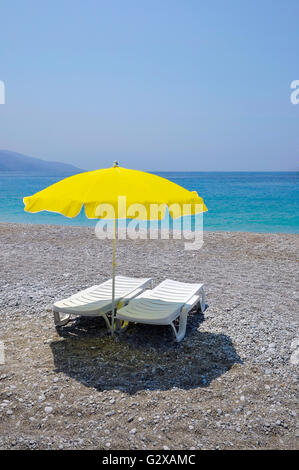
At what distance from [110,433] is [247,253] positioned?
8064 millimetres

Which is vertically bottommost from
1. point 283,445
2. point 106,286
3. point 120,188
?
point 283,445

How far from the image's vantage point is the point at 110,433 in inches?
124

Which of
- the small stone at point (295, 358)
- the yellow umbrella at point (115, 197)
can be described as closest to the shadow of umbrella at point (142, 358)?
the small stone at point (295, 358)

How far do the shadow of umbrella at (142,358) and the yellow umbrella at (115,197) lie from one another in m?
1.58

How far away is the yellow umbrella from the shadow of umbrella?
1.58 metres

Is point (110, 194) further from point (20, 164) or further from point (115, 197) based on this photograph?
point (20, 164)

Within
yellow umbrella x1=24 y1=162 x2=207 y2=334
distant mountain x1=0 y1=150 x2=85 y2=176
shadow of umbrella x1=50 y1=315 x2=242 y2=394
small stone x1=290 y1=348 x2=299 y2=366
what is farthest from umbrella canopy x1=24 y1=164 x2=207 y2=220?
distant mountain x1=0 y1=150 x2=85 y2=176

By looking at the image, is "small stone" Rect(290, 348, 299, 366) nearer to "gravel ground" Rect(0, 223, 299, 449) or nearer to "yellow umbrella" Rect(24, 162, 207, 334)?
"gravel ground" Rect(0, 223, 299, 449)

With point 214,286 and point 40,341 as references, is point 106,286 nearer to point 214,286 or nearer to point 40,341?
point 40,341

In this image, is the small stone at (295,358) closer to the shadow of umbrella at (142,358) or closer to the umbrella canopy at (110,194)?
the shadow of umbrella at (142,358)

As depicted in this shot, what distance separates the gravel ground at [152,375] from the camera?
125 inches

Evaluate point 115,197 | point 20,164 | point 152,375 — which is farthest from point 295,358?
point 20,164
